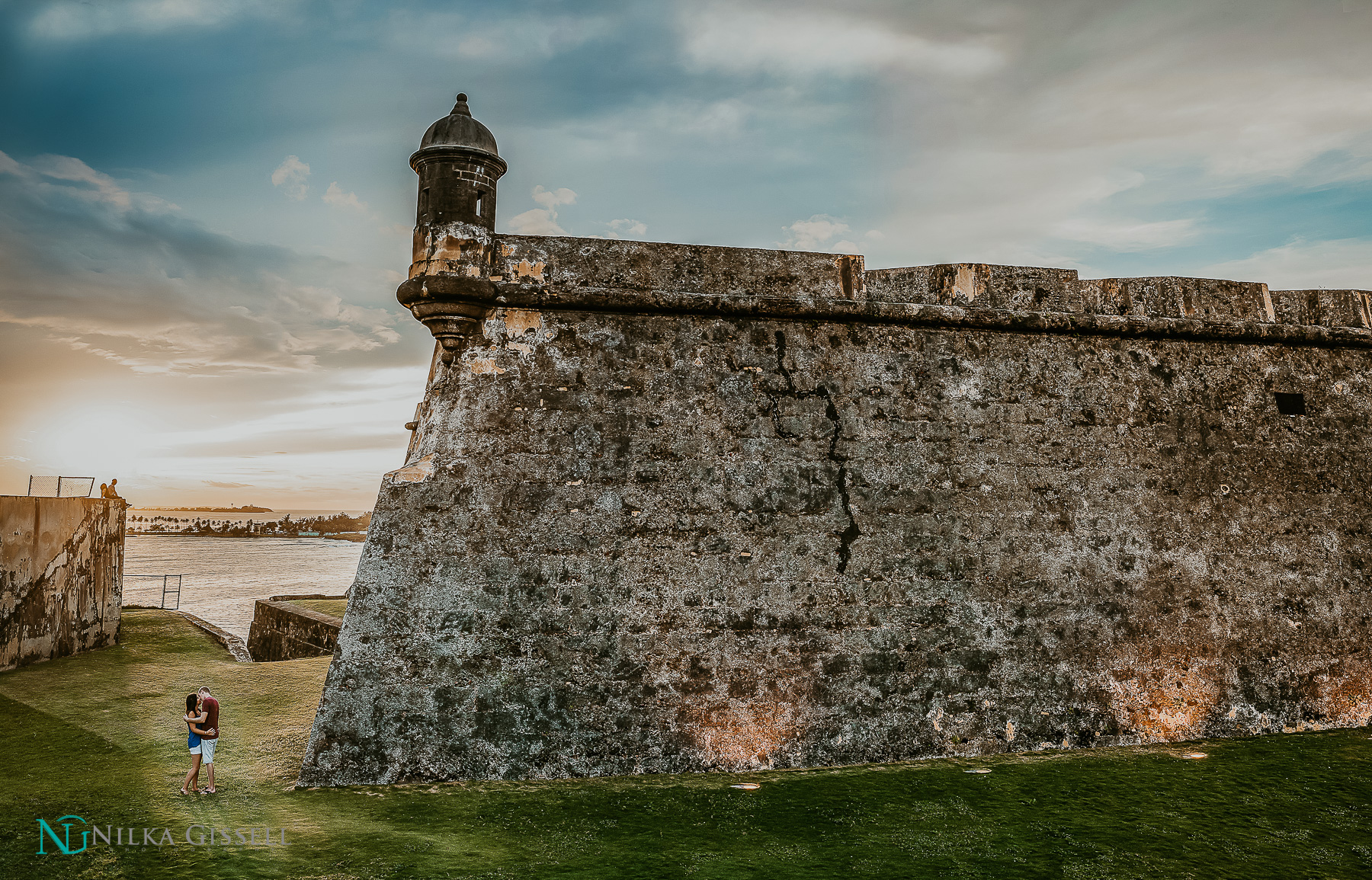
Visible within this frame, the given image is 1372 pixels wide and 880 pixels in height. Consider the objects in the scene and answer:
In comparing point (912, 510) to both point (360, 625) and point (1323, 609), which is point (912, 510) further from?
point (360, 625)

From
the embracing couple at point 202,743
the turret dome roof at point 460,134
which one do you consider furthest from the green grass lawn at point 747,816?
the turret dome roof at point 460,134

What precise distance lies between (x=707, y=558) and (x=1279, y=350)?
6.57 meters

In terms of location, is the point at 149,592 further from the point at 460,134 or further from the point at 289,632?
the point at 460,134

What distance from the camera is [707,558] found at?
20.0ft

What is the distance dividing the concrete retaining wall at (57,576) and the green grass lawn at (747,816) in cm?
394

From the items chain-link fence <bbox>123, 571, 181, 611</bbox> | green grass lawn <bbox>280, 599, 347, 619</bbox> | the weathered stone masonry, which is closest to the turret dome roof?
the weathered stone masonry

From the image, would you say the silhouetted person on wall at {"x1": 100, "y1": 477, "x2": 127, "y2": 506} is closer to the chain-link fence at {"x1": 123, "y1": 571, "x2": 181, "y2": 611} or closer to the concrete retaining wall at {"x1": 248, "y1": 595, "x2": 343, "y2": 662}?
the concrete retaining wall at {"x1": 248, "y1": 595, "x2": 343, "y2": 662}

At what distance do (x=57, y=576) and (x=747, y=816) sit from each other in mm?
11141

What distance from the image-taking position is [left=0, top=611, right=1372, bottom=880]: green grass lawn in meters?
4.09

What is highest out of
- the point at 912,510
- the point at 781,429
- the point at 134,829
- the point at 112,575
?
the point at 781,429

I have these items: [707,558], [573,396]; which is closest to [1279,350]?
[707,558]

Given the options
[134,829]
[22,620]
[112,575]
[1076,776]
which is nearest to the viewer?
[134,829]

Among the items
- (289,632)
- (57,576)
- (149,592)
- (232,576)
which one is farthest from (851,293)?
(232,576)

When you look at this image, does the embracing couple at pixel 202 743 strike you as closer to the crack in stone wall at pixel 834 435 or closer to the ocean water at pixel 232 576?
the crack in stone wall at pixel 834 435
